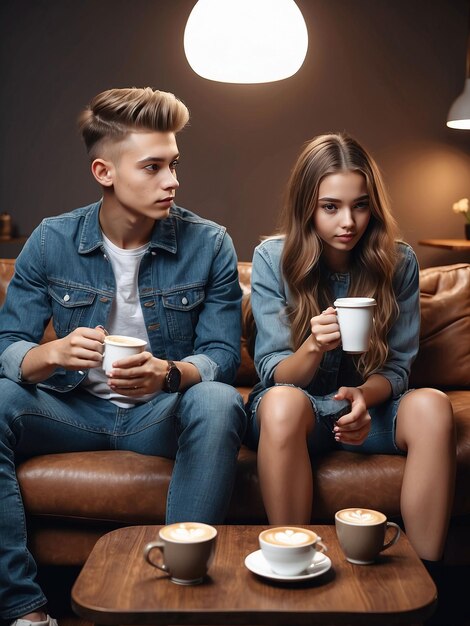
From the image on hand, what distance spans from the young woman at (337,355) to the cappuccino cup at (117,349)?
398mm

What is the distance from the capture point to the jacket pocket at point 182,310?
2.25m

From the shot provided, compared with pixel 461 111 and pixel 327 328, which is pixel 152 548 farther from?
pixel 461 111

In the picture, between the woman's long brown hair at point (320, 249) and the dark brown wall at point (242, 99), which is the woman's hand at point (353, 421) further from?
the dark brown wall at point (242, 99)

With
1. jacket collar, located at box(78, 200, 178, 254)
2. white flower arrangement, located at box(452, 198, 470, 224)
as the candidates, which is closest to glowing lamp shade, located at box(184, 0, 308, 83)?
jacket collar, located at box(78, 200, 178, 254)

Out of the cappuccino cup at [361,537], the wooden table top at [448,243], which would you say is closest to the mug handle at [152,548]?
the cappuccino cup at [361,537]

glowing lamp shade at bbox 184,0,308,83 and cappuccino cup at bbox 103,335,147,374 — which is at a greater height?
glowing lamp shade at bbox 184,0,308,83

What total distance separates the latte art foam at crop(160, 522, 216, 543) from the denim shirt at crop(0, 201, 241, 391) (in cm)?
85

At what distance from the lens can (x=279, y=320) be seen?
87.2 inches

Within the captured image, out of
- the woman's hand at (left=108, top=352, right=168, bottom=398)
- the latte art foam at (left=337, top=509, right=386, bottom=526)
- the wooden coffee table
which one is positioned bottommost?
the wooden coffee table

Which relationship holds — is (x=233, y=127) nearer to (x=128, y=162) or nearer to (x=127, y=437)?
(x=128, y=162)

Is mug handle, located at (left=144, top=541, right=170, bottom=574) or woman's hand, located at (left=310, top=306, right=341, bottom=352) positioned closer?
mug handle, located at (left=144, top=541, right=170, bottom=574)

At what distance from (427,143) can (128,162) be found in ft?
8.37

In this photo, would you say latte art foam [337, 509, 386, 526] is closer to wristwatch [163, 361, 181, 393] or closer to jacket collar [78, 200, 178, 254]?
wristwatch [163, 361, 181, 393]

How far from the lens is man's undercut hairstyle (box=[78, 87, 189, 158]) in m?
2.13
